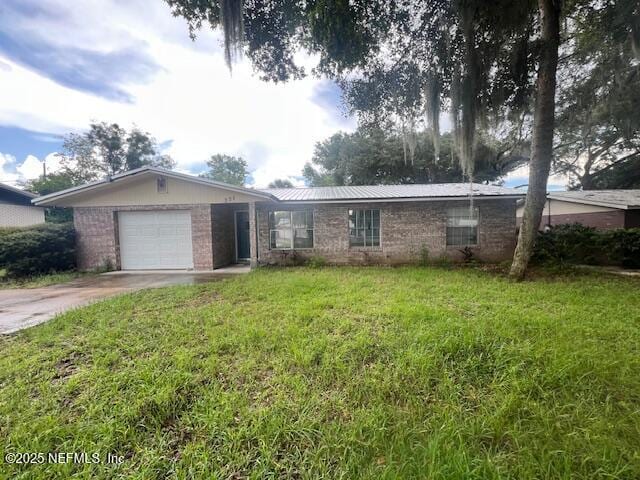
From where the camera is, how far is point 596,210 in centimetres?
1080

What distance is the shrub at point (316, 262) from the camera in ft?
30.3

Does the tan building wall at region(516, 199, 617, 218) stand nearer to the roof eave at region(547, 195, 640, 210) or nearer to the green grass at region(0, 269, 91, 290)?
the roof eave at region(547, 195, 640, 210)

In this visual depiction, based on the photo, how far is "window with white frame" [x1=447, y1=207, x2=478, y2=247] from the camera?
942cm

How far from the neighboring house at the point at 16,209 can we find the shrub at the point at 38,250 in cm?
628

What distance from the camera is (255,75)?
463 centimetres

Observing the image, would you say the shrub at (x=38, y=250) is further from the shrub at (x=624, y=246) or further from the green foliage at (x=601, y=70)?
the shrub at (x=624, y=246)

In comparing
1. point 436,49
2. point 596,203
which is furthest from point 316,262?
point 596,203

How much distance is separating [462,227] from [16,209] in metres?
21.0

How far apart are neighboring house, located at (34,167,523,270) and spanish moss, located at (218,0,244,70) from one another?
4.73 m

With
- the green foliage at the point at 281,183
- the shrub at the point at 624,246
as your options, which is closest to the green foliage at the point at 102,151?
the green foliage at the point at 281,183

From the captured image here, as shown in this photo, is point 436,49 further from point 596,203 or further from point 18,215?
point 18,215

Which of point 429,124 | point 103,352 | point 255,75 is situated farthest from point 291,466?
point 429,124

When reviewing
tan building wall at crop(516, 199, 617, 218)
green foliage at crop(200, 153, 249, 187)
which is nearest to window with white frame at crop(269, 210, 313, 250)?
tan building wall at crop(516, 199, 617, 218)

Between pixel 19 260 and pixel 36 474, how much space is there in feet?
32.7
